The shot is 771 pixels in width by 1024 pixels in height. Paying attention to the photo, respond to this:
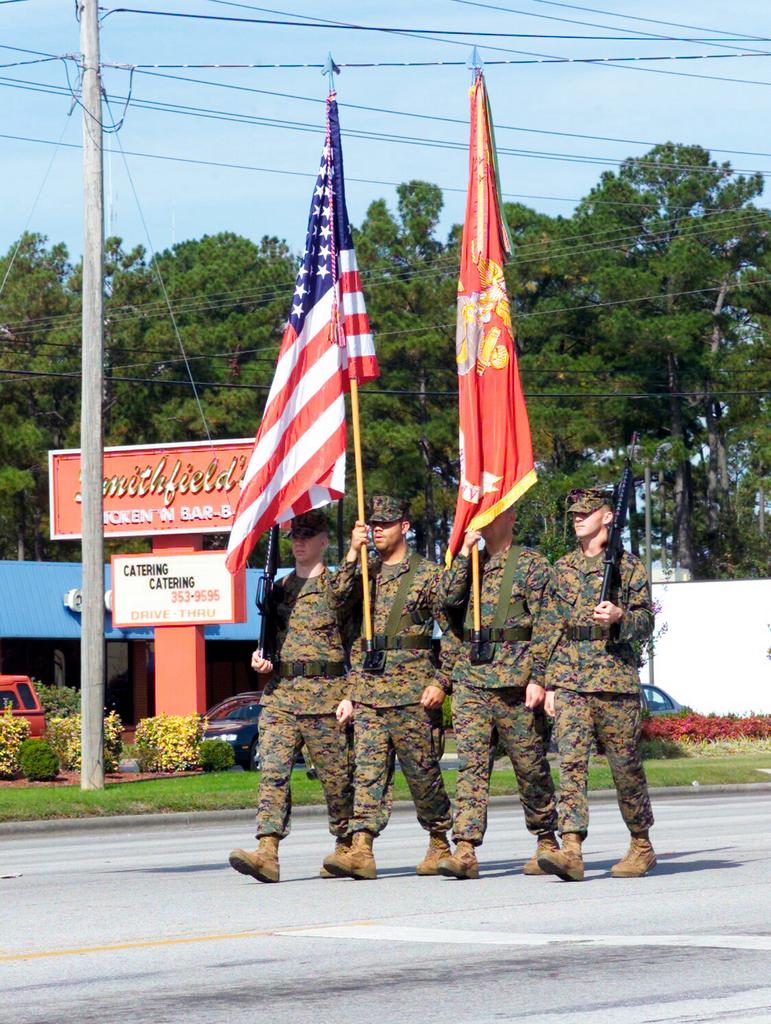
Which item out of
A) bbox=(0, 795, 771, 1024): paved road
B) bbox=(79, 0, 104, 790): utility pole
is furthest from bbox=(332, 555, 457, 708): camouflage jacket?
bbox=(79, 0, 104, 790): utility pole

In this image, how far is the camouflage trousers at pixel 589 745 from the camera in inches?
399

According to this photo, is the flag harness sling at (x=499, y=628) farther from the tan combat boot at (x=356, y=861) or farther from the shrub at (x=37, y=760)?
the shrub at (x=37, y=760)

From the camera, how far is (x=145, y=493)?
31672mm

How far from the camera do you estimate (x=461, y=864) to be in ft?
33.8

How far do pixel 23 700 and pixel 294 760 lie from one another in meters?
16.9

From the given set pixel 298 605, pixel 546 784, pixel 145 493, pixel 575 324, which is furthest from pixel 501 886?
pixel 575 324

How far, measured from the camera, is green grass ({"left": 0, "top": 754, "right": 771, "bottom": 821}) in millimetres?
19125

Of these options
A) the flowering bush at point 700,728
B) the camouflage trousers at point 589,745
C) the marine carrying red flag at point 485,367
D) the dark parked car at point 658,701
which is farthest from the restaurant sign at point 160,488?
the camouflage trousers at point 589,745

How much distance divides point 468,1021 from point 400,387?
182ft

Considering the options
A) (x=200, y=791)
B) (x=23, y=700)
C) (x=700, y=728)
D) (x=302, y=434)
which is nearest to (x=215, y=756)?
(x=23, y=700)

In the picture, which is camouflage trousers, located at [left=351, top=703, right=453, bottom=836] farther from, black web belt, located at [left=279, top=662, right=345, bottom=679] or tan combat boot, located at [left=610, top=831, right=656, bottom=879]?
tan combat boot, located at [left=610, top=831, right=656, bottom=879]

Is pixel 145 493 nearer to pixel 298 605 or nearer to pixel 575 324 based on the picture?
pixel 298 605

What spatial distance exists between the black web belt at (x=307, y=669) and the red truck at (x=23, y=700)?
16370 millimetres

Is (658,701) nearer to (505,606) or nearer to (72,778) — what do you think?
(72,778)
